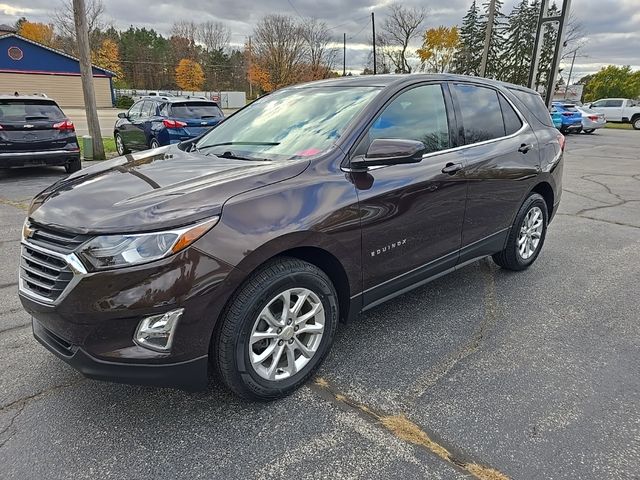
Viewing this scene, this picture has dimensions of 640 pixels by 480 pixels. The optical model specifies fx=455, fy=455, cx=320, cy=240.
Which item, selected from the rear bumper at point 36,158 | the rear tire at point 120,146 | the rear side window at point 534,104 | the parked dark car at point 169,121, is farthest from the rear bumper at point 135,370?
the rear tire at point 120,146

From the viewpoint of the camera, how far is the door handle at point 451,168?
3.26 meters

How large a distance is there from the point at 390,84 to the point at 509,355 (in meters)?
2.00

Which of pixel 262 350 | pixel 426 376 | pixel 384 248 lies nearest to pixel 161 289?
pixel 262 350

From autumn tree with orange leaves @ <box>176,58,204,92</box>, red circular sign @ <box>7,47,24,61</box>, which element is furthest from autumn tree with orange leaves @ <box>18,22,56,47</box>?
red circular sign @ <box>7,47,24,61</box>

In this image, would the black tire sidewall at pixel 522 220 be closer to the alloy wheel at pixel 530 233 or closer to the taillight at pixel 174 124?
the alloy wheel at pixel 530 233

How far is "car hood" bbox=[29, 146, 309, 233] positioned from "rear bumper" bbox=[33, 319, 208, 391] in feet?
1.93

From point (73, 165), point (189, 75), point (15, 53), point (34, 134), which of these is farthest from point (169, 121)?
point (189, 75)

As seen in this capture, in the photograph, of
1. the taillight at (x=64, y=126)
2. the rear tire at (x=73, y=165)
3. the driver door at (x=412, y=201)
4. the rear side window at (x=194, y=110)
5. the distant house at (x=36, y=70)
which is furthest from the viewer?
the distant house at (x=36, y=70)

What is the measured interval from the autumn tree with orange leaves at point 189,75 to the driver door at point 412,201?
74.1 metres

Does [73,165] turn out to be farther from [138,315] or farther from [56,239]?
[138,315]

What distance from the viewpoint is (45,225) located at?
2.26m

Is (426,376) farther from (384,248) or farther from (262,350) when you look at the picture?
(262,350)

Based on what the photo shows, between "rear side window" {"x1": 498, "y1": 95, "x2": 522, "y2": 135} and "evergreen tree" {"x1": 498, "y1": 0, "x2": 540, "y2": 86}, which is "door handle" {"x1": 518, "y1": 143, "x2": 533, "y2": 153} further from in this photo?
"evergreen tree" {"x1": 498, "y1": 0, "x2": 540, "y2": 86}

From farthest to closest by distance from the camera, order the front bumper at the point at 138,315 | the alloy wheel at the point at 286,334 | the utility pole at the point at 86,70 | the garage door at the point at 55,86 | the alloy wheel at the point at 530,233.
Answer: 1. the garage door at the point at 55,86
2. the utility pole at the point at 86,70
3. the alloy wheel at the point at 530,233
4. the alloy wheel at the point at 286,334
5. the front bumper at the point at 138,315
